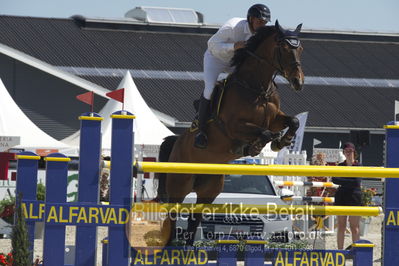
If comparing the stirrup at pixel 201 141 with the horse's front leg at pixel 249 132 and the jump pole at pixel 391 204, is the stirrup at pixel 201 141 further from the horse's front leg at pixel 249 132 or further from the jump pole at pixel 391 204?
the jump pole at pixel 391 204

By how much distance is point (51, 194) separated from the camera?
389cm

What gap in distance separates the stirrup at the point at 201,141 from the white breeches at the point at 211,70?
1.03 feet

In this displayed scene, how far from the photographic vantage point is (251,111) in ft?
18.4

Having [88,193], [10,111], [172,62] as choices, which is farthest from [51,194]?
[172,62]

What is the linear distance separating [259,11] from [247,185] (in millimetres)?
3473

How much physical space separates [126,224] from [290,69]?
6.44 ft

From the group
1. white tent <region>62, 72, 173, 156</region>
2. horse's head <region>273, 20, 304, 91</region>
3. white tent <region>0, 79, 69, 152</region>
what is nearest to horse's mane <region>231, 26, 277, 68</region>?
horse's head <region>273, 20, 304, 91</region>

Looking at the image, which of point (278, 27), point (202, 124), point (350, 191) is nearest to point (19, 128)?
point (350, 191)

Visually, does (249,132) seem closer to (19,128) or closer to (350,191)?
(350,191)

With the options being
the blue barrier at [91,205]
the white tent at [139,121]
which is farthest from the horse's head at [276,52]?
the white tent at [139,121]

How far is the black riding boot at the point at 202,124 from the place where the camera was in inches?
226

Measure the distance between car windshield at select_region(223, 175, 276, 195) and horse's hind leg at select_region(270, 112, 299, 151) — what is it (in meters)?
2.89

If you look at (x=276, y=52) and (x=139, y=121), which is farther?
(x=139, y=121)

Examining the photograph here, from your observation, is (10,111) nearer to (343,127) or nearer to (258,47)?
(258,47)
